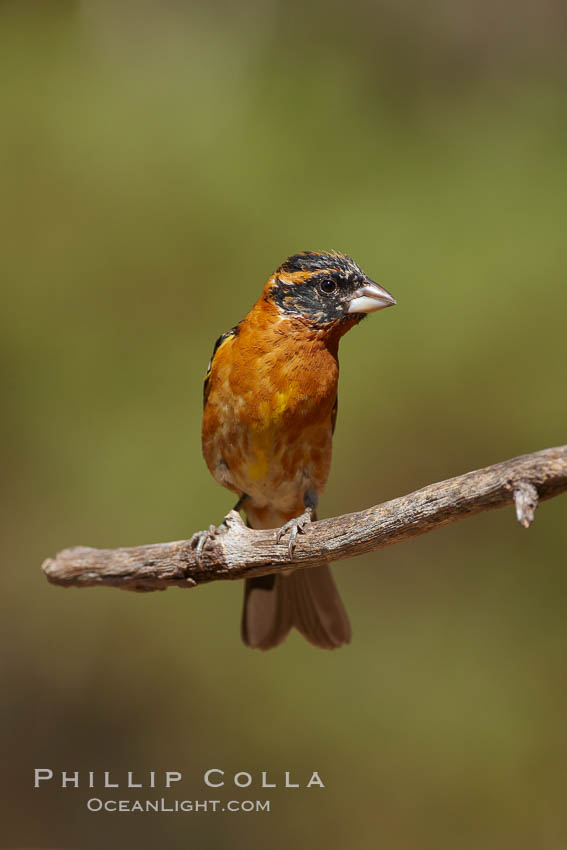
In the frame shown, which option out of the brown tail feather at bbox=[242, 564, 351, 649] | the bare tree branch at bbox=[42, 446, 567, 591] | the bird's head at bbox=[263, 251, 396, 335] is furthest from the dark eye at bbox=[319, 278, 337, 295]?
the brown tail feather at bbox=[242, 564, 351, 649]

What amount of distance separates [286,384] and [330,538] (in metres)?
0.71

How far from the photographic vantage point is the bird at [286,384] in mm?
3395

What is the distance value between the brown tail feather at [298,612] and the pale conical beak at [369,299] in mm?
1471

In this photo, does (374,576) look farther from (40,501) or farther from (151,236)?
(151,236)

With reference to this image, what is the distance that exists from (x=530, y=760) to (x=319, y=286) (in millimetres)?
4047

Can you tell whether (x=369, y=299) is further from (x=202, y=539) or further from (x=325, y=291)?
(x=202, y=539)

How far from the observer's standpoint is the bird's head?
11.0ft

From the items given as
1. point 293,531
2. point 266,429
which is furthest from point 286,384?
point 293,531

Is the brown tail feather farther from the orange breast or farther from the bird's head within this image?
the bird's head

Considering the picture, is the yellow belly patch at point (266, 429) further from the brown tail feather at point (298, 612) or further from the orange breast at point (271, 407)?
the brown tail feather at point (298, 612)

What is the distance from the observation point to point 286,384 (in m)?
3.46

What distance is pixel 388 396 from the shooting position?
21.0 feet

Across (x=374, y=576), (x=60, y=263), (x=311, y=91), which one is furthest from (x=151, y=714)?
(x=311, y=91)

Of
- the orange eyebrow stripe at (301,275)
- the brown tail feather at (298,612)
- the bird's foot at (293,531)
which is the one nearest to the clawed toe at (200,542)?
the bird's foot at (293,531)
